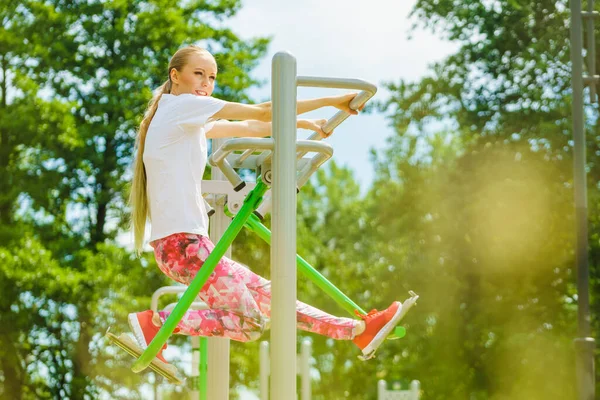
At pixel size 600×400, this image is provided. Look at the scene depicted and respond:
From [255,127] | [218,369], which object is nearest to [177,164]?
[255,127]

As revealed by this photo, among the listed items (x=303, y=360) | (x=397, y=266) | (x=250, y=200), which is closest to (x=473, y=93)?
(x=397, y=266)

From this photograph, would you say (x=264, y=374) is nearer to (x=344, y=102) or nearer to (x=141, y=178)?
Answer: (x=141, y=178)

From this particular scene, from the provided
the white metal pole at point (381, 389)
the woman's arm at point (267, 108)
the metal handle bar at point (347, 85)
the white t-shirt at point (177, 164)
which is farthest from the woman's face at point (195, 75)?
the white metal pole at point (381, 389)

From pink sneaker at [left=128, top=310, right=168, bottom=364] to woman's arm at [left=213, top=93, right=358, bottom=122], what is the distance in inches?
30.6

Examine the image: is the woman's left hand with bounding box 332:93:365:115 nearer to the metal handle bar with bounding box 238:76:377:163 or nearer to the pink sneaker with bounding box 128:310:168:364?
the metal handle bar with bounding box 238:76:377:163

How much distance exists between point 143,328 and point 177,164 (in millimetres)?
612

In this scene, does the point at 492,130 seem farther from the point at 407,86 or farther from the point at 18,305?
the point at 18,305

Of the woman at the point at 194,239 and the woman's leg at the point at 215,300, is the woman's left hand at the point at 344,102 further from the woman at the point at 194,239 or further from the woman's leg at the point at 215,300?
the woman's leg at the point at 215,300

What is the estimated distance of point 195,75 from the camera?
3.66 metres

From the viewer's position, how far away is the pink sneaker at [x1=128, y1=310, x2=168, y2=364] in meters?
3.44

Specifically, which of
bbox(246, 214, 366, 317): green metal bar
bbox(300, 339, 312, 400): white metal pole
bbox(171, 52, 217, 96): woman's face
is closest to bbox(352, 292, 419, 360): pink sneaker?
bbox(246, 214, 366, 317): green metal bar

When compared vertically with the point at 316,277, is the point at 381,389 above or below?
below

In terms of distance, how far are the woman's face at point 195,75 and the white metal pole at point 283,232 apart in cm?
57

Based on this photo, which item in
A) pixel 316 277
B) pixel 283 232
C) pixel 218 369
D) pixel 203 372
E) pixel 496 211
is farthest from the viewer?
pixel 496 211
